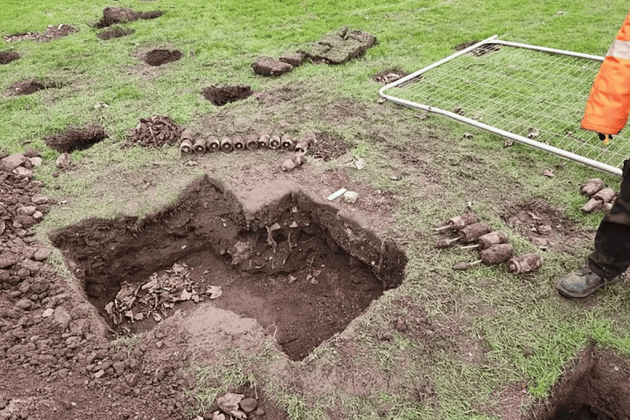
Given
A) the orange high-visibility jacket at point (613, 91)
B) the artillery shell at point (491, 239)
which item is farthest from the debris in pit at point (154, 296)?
the orange high-visibility jacket at point (613, 91)

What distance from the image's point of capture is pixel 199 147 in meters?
6.15

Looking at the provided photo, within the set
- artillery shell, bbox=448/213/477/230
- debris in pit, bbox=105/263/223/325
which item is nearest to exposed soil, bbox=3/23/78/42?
debris in pit, bbox=105/263/223/325

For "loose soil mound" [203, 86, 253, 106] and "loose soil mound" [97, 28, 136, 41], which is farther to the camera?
"loose soil mound" [97, 28, 136, 41]

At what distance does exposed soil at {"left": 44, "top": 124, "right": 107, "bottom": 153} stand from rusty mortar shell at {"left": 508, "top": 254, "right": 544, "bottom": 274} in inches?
228

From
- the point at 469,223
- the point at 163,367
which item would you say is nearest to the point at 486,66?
the point at 469,223

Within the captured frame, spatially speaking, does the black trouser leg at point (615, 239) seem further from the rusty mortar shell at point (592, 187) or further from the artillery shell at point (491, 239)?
the rusty mortar shell at point (592, 187)

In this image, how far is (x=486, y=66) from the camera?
7996 millimetres

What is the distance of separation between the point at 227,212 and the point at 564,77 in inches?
229

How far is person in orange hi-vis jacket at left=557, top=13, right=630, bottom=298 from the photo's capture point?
346 centimetres

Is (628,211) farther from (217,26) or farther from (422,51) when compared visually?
(217,26)

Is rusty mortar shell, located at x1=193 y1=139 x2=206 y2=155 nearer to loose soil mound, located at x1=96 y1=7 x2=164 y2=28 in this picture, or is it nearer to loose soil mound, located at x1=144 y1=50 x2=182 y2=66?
loose soil mound, located at x1=144 y1=50 x2=182 y2=66

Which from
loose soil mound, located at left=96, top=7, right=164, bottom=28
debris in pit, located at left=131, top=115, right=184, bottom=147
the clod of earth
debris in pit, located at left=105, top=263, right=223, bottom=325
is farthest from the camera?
loose soil mound, located at left=96, top=7, right=164, bottom=28

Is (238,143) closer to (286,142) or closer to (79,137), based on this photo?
(286,142)

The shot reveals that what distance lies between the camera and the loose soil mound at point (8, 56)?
9.55m
